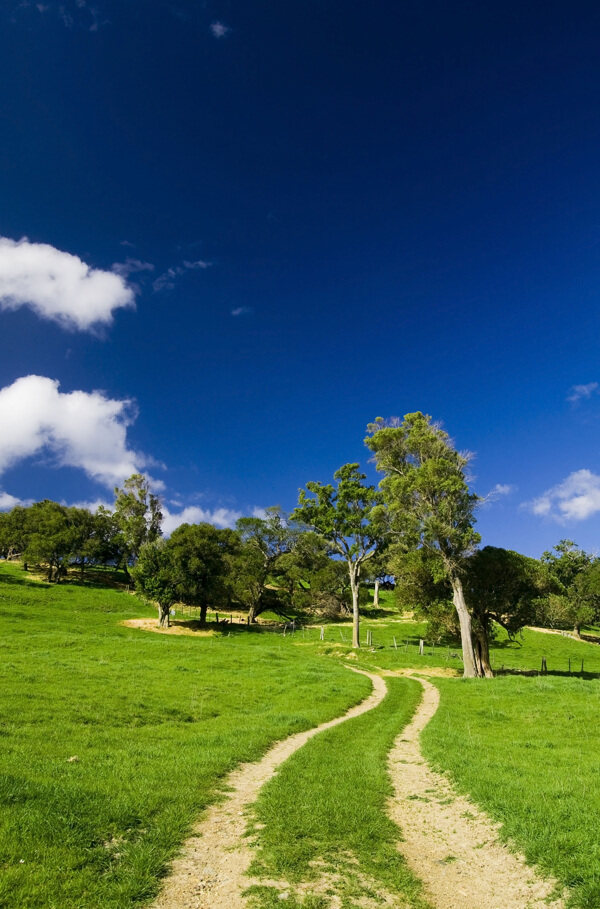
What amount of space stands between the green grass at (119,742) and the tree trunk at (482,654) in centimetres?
1266

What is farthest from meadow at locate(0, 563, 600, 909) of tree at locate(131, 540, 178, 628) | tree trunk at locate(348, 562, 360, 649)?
tree at locate(131, 540, 178, 628)

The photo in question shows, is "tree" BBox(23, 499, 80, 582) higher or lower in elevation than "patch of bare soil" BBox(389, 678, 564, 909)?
higher

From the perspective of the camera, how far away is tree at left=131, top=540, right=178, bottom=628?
179 ft

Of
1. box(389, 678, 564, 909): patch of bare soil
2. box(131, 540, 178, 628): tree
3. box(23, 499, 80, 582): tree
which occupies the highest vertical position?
box(23, 499, 80, 582): tree

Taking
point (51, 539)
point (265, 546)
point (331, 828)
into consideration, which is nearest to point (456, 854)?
point (331, 828)

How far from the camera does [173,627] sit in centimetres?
5538

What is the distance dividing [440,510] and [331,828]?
93.2ft

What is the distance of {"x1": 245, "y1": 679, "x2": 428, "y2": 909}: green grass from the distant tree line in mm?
23025

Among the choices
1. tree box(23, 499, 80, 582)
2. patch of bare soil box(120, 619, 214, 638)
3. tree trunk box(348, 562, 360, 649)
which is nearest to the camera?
tree trunk box(348, 562, 360, 649)

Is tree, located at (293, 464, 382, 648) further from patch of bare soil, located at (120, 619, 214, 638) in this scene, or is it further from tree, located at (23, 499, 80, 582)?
tree, located at (23, 499, 80, 582)

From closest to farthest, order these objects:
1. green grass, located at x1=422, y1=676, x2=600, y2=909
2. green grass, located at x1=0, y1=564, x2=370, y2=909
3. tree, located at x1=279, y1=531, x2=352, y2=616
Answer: green grass, located at x1=0, y1=564, x2=370, y2=909 → green grass, located at x1=422, y1=676, x2=600, y2=909 → tree, located at x1=279, y1=531, x2=352, y2=616

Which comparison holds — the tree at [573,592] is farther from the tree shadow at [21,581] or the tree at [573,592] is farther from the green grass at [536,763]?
the tree shadow at [21,581]

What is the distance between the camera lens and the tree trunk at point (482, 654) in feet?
120

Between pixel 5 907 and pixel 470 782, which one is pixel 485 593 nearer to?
pixel 470 782
